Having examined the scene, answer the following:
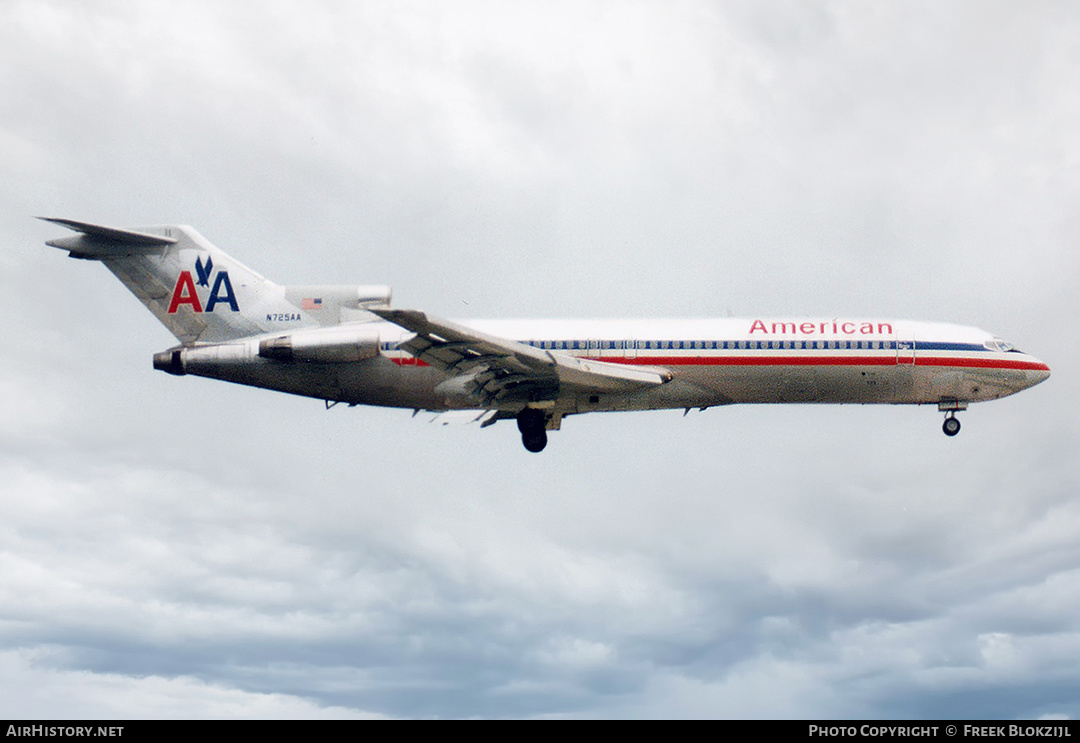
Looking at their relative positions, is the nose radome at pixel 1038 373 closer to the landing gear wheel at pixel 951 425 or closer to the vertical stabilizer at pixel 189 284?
the landing gear wheel at pixel 951 425

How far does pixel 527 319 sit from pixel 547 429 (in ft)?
11.0

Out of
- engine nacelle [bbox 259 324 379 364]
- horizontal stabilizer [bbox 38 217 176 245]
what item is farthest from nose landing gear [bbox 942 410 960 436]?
horizontal stabilizer [bbox 38 217 176 245]

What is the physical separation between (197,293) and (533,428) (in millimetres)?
11303

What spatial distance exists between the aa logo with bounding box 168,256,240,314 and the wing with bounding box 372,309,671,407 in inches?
301

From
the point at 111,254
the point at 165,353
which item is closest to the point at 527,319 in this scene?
the point at 165,353

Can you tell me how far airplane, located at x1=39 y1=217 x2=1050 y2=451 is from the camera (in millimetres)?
30844

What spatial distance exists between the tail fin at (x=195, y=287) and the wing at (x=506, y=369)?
4.38m

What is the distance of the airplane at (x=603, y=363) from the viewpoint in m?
30.8

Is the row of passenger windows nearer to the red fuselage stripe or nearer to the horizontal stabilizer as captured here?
the red fuselage stripe

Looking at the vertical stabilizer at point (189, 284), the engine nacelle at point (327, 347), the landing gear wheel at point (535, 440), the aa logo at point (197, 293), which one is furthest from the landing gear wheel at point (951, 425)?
the aa logo at point (197, 293)
